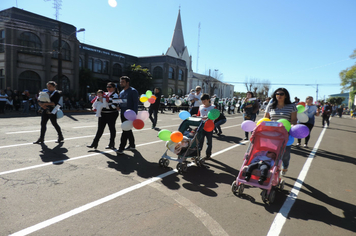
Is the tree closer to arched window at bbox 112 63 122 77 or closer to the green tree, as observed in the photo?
the green tree

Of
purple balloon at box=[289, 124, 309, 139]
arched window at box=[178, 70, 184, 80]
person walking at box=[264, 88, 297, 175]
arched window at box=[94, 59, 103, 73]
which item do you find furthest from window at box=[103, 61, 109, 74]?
purple balloon at box=[289, 124, 309, 139]

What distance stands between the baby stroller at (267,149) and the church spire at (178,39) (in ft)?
225

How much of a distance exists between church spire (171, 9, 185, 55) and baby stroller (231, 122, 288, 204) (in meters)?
68.6

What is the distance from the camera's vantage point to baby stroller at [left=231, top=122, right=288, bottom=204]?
12.1 feet

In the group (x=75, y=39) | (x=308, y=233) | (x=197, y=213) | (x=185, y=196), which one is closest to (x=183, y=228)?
(x=197, y=213)

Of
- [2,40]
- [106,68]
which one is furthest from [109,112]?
[106,68]

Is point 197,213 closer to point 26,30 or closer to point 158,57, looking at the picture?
point 26,30

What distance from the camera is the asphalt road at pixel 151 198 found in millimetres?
2918

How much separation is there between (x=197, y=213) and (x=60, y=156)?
13.0 ft

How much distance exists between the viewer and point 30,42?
2534cm

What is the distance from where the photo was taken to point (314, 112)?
24.9 feet

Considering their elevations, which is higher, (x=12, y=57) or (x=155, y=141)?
(x=12, y=57)

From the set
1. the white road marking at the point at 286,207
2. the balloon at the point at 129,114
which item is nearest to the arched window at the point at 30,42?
the balloon at the point at 129,114

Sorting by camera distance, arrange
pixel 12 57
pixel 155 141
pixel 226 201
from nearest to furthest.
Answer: pixel 226 201 → pixel 155 141 → pixel 12 57
